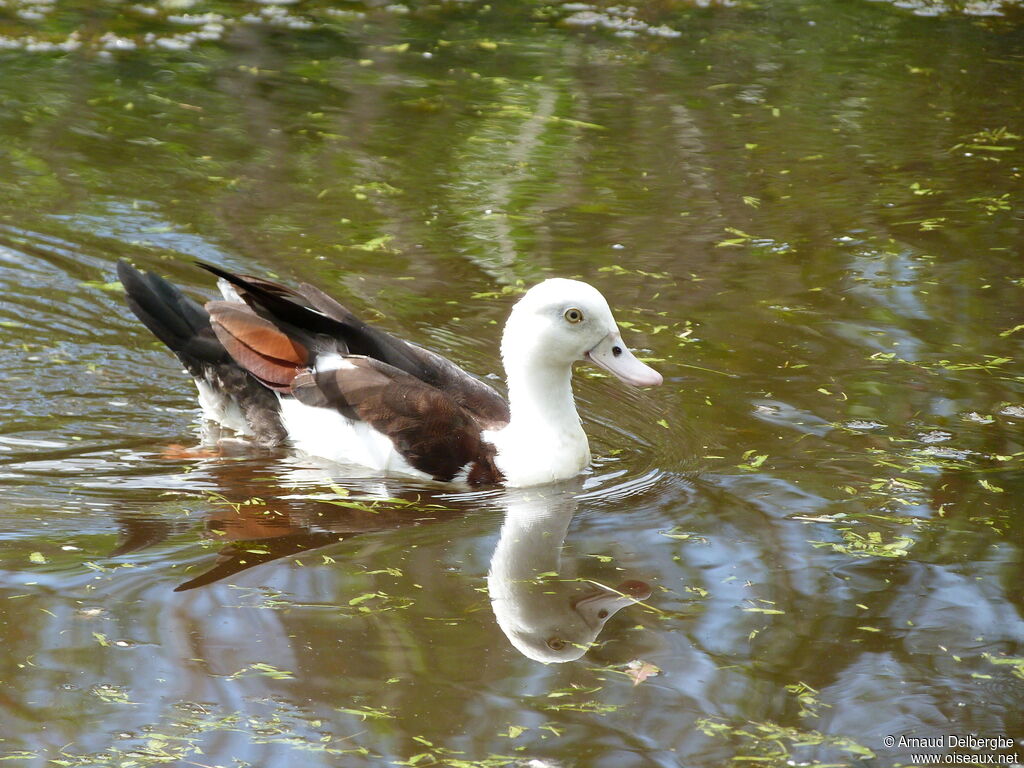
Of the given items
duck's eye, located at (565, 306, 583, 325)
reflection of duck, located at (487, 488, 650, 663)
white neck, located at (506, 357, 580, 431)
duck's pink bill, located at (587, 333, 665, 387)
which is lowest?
reflection of duck, located at (487, 488, 650, 663)

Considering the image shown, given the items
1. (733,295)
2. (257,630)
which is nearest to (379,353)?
(257,630)

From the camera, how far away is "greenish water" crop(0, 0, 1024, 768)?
476 centimetres

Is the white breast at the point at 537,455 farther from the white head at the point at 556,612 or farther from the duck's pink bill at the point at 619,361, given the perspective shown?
the white head at the point at 556,612

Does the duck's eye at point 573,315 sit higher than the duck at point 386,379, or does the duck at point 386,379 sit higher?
the duck's eye at point 573,315

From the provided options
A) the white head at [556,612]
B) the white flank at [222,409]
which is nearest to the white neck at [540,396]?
the white head at [556,612]

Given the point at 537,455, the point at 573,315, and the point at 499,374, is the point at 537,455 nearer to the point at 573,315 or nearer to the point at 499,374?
the point at 573,315

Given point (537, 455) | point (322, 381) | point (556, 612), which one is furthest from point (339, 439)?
point (556, 612)

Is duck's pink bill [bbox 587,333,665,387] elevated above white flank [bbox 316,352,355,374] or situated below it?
above

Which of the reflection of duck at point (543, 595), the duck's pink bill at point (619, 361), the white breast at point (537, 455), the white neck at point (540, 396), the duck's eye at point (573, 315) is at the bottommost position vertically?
the reflection of duck at point (543, 595)

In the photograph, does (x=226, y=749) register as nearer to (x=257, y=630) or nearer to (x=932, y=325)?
(x=257, y=630)

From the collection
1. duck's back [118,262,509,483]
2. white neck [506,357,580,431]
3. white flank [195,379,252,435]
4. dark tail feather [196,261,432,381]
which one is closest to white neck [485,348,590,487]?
white neck [506,357,580,431]

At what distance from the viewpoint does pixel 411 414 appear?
6.84 meters

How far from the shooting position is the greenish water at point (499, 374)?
4762mm

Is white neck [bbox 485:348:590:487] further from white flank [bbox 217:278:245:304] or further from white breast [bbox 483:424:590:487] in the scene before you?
white flank [bbox 217:278:245:304]
